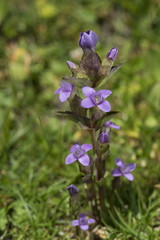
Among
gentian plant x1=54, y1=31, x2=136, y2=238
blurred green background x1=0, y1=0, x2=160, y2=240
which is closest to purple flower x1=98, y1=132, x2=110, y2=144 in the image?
gentian plant x1=54, y1=31, x2=136, y2=238

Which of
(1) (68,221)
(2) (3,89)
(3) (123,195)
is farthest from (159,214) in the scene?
(2) (3,89)

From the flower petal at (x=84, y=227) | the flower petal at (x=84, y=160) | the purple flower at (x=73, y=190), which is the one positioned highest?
the flower petal at (x=84, y=160)

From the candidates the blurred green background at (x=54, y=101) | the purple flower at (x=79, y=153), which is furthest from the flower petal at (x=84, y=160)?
the blurred green background at (x=54, y=101)

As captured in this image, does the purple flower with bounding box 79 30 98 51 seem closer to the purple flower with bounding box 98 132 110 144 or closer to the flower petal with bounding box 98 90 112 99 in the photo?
the flower petal with bounding box 98 90 112 99

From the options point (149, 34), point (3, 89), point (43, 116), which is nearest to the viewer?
point (43, 116)

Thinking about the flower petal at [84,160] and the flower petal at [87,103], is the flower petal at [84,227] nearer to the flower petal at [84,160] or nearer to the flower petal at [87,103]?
the flower petal at [84,160]

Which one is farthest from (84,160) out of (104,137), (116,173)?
(116,173)

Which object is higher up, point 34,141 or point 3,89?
point 3,89

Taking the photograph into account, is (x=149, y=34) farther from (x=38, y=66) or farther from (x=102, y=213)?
(x=102, y=213)
